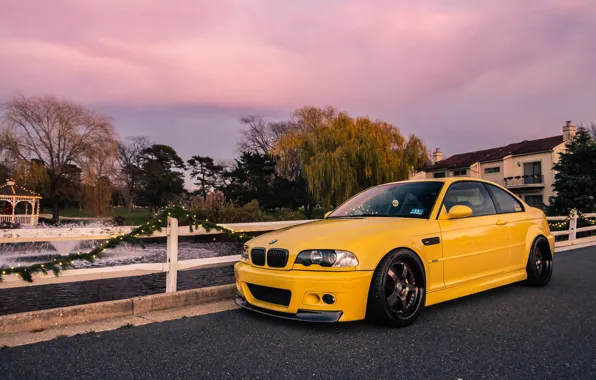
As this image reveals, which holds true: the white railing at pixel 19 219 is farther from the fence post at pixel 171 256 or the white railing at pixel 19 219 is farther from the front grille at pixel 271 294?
the front grille at pixel 271 294

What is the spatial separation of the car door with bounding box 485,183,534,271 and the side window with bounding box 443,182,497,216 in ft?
0.47

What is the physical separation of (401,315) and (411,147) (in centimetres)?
2984

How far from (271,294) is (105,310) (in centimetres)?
171

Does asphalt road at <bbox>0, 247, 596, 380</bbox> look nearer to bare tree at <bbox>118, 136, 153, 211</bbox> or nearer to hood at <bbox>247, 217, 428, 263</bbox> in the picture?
hood at <bbox>247, 217, 428, 263</bbox>

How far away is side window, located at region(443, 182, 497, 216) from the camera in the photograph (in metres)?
4.80

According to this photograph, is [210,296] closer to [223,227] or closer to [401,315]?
[223,227]

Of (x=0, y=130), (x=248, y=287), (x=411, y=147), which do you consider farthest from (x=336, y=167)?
(x=248, y=287)

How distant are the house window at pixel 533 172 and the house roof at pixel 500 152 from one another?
1209 millimetres

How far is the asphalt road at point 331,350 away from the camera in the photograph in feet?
9.09

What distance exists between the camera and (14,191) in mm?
29969

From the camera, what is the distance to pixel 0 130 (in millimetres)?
30438

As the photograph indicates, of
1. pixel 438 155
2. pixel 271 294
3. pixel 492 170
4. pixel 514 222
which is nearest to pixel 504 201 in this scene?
pixel 514 222

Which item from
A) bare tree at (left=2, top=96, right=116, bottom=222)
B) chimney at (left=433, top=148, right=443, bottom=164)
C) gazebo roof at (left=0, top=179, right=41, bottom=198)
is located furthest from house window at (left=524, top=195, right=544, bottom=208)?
gazebo roof at (left=0, top=179, right=41, bottom=198)

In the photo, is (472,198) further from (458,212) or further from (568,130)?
(568,130)
